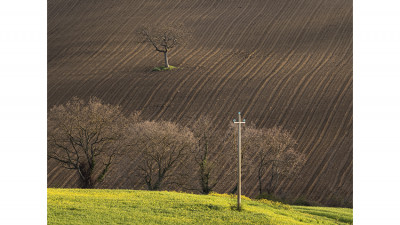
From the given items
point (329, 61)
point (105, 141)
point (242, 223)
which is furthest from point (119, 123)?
point (329, 61)

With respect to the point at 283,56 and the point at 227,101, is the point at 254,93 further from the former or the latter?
the point at 283,56

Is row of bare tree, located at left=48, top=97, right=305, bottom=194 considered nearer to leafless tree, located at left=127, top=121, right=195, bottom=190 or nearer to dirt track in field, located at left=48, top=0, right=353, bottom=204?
leafless tree, located at left=127, top=121, right=195, bottom=190

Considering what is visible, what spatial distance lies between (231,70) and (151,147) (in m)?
31.2

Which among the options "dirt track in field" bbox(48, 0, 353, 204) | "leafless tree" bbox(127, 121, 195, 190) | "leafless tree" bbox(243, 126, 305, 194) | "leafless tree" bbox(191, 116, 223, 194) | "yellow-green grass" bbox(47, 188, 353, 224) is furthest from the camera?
"dirt track in field" bbox(48, 0, 353, 204)

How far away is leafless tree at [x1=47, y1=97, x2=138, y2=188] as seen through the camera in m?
53.5

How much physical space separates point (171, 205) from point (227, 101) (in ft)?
123

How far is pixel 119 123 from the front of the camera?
55875 millimetres

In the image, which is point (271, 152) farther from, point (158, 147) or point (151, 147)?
point (151, 147)

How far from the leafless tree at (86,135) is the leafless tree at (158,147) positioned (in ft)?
7.79

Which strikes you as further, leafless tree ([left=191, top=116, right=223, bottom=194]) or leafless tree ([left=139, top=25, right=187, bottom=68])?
leafless tree ([left=139, top=25, right=187, bottom=68])

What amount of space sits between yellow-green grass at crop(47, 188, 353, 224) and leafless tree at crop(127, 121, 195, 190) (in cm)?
1177

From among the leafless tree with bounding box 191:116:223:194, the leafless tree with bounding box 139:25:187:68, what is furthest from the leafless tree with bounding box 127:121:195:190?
the leafless tree with bounding box 139:25:187:68

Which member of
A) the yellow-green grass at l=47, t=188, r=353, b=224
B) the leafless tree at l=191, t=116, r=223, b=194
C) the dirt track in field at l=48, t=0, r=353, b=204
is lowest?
the yellow-green grass at l=47, t=188, r=353, b=224

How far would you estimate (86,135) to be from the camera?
53688 millimetres
